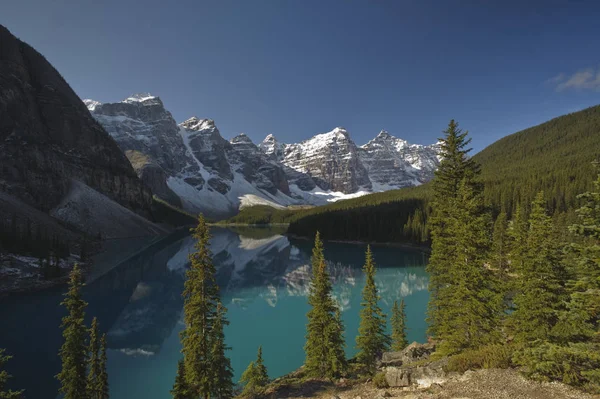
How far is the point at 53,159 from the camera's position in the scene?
126875 mm

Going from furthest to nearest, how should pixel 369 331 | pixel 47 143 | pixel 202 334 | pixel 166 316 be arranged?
pixel 47 143, pixel 166 316, pixel 369 331, pixel 202 334

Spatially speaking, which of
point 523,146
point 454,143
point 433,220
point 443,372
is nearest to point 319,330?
point 443,372

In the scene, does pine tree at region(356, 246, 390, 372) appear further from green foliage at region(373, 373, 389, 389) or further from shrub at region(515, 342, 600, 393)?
shrub at region(515, 342, 600, 393)

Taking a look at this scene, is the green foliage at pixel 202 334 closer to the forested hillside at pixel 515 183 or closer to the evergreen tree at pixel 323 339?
the evergreen tree at pixel 323 339

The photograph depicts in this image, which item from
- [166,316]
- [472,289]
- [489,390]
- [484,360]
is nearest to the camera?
[489,390]

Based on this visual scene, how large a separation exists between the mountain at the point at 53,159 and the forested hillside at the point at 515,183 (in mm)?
85113

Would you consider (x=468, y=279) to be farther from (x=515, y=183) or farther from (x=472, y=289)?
(x=515, y=183)

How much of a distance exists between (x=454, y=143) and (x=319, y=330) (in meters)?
13.7

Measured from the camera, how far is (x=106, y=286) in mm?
53500

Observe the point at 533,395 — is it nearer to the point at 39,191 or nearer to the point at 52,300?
the point at 52,300

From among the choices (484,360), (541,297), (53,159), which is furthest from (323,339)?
(53,159)

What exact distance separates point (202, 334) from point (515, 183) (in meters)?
106

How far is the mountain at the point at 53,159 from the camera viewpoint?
107 metres

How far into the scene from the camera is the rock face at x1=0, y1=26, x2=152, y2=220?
11106 cm
